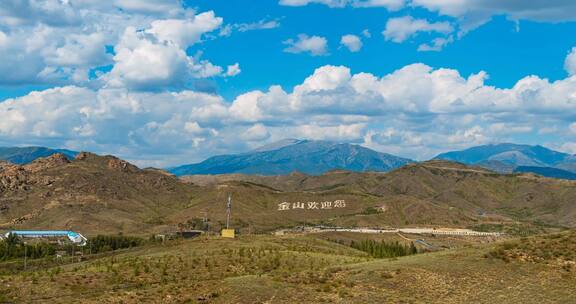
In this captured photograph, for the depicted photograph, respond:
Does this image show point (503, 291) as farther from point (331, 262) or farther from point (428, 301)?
point (331, 262)

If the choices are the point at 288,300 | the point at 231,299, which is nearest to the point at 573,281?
the point at 288,300

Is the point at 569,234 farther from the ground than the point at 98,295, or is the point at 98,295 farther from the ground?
the point at 569,234

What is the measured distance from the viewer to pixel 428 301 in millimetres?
46188

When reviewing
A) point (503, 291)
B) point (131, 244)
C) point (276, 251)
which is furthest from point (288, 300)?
point (131, 244)

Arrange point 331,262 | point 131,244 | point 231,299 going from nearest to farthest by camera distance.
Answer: point 231,299, point 331,262, point 131,244

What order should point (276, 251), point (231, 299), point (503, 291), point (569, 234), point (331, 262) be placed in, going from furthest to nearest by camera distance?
point (276, 251)
point (331, 262)
point (569, 234)
point (503, 291)
point (231, 299)

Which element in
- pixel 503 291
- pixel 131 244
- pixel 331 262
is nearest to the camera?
pixel 503 291

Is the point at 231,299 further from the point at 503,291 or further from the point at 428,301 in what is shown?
the point at 503,291

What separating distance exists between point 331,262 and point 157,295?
28.9 meters

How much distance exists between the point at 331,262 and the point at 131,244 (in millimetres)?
137263

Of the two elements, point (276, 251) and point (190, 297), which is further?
point (276, 251)

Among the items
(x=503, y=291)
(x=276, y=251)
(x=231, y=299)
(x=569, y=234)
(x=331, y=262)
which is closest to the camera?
(x=231, y=299)

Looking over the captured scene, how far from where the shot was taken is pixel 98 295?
47.6m

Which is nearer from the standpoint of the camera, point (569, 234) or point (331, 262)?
point (569, 234)
